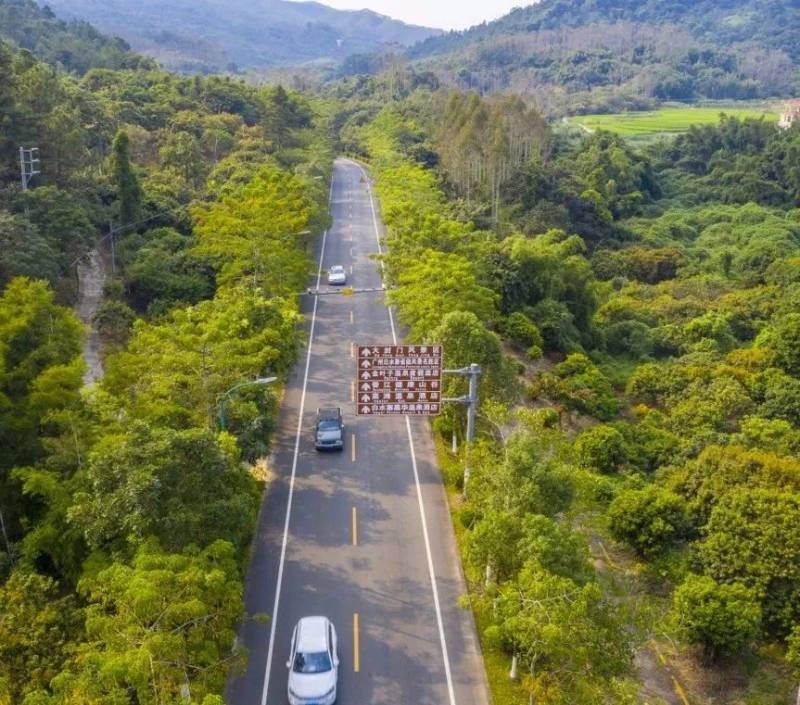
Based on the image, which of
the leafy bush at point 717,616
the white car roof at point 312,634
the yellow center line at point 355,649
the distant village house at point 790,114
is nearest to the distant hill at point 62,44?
the yellow center line at point 355,649

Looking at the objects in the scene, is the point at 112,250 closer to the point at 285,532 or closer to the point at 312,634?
the point at 285,532

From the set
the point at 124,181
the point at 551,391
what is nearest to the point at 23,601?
Result: the point at 551,391

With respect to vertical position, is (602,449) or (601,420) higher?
(602,449)

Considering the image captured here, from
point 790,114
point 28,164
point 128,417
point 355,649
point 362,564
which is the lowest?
point 355,649

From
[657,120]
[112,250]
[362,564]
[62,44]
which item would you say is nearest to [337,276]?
[112,250]

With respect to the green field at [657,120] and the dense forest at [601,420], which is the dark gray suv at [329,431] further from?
the green field at [657,120]

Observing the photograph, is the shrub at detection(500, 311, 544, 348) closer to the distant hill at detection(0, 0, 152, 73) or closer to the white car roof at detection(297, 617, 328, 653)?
the white car roof at detection(297, 617, 328, 653)
